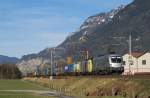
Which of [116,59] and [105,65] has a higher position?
[116,59]

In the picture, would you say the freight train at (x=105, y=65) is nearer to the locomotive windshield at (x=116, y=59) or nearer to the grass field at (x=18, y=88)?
the locomotive windshield at (x=116, y=59)

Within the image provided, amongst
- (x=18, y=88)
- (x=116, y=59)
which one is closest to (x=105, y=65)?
Answer: (x=116, y=59)

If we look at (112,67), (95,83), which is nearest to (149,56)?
(112,67)

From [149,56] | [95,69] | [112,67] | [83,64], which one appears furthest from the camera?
[149,56]

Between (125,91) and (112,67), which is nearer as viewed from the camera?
(125,91)

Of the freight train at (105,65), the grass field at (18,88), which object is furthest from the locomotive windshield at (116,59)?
the grass field at (18,88)

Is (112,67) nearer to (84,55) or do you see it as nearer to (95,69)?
(95,69)

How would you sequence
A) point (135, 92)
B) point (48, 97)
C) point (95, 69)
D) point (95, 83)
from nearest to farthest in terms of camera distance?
point (135, 92) < point (48, 97) < point (95, 83) < point (95, 69)

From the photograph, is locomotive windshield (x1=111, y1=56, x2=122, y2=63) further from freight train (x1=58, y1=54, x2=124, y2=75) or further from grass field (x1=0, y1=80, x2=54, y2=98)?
grass field (x1=0, y1=80, x2=54, y2=98)

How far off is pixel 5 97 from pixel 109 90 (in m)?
14.3

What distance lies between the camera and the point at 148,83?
2389 inches

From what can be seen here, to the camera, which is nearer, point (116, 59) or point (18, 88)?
point (116, 59)

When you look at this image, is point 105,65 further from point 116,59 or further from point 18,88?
point 18,88

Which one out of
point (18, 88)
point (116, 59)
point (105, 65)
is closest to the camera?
point (116, 59)
